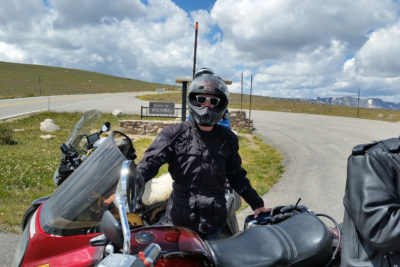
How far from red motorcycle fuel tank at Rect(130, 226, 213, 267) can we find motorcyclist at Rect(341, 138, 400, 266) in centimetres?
81

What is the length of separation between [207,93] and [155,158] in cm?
66

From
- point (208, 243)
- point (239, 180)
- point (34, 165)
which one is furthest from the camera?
point (34, 165)

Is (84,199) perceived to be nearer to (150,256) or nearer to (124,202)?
(124,202)

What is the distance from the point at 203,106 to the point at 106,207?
1.11m

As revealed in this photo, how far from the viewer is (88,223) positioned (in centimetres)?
173

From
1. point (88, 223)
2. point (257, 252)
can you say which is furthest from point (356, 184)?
point (88, 223)

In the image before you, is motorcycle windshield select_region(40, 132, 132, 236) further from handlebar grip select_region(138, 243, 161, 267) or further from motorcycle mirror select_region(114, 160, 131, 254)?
handlebar grip select_region(138, 243, 161, 267)

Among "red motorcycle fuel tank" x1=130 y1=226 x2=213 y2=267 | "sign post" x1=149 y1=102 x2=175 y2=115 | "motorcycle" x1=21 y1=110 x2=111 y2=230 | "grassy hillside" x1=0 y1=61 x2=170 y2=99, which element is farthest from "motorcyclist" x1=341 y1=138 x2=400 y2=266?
"grassy hillside" x1=0 y1=61 x2=170 y2=99

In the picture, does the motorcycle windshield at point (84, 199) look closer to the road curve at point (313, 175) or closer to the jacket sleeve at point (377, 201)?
the jacket sleeve at point (377, 201)

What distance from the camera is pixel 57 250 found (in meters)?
1.63

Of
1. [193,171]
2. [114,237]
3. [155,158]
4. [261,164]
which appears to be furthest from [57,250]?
[261,164]

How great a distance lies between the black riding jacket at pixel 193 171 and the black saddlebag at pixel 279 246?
1.59 ft

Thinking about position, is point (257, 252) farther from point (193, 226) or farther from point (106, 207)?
point (106, 207)

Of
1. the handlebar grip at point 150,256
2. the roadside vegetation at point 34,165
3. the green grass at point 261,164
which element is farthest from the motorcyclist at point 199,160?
the green grass at point 261,164
